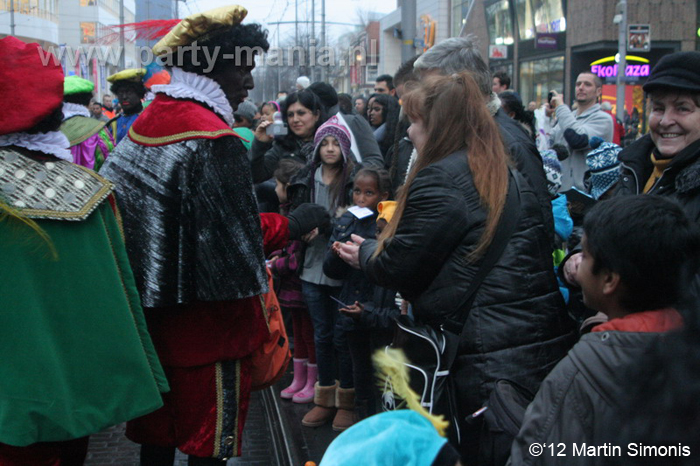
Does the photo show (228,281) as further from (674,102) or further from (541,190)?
(674,102)

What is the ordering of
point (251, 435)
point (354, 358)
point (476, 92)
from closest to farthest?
1. point (476, 92)
2. point (354, 358)
3. point (251, 435)

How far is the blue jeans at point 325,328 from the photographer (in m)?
4.45

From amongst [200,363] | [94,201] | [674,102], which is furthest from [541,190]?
[94,201]

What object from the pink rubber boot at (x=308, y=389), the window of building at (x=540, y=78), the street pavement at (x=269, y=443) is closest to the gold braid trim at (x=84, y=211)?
the street pavement at (x=269, y=443)

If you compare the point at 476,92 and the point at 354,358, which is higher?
the point at 476,92

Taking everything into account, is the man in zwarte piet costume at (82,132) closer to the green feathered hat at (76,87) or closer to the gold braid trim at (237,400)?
the green feathered hat at (76,87)

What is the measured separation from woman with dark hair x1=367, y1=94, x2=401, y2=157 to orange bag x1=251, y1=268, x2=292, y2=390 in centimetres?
453

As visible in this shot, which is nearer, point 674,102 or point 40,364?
point 40,364

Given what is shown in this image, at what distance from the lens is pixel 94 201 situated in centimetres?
236

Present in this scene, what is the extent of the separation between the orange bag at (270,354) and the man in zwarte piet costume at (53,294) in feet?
1.98

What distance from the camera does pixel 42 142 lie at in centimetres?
243

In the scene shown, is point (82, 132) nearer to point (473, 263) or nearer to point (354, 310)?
point (354, 310)

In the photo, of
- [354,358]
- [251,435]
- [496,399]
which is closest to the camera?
[496,399]

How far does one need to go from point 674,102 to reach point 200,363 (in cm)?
210
